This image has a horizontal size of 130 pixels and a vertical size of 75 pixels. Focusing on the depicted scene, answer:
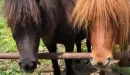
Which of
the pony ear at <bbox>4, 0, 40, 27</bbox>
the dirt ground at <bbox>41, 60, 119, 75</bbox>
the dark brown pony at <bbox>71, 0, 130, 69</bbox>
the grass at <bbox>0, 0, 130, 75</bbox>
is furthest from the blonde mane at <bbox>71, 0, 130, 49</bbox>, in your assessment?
the dirt ground at <bbox>41, 60, 119, 75</bbox>

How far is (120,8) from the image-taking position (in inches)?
116

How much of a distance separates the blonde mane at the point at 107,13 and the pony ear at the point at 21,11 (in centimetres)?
45

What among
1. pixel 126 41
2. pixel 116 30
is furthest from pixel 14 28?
pixel 126 41

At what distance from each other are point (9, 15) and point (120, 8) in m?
1.12

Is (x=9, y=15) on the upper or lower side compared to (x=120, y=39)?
upper

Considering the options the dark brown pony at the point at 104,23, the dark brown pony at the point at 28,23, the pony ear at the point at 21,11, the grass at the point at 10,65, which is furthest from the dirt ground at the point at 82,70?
the pony ear at the point at 21,11

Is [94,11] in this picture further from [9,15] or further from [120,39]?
[9,15]

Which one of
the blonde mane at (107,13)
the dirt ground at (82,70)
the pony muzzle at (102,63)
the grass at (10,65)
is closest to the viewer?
the pony muzzle at (102,63)

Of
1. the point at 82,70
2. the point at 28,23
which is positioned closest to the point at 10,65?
the point at 82,70

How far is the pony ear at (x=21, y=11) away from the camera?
9.69ft

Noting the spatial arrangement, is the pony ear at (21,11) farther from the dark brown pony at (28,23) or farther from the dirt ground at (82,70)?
the dirt ground at (82,70)

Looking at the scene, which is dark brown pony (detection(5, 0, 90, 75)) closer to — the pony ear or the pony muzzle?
the pony ear

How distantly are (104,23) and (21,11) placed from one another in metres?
0.82

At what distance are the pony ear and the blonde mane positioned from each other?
45 cm
